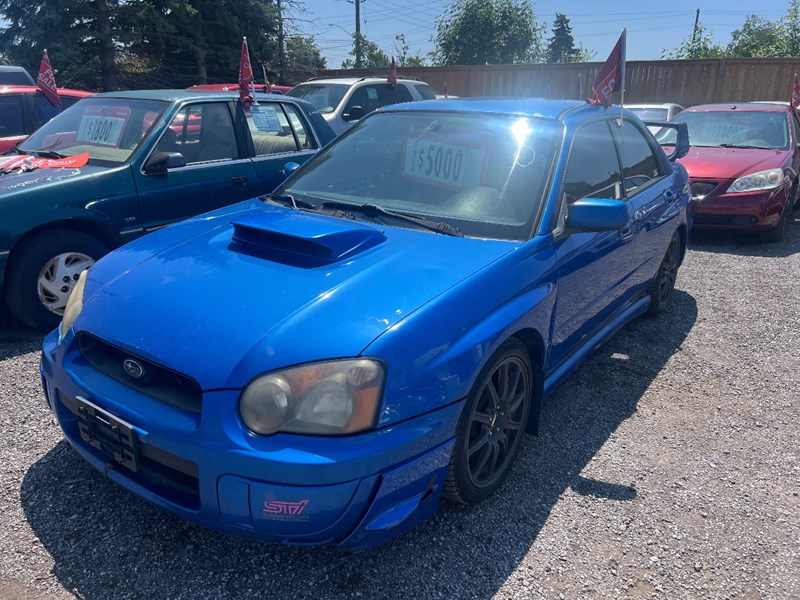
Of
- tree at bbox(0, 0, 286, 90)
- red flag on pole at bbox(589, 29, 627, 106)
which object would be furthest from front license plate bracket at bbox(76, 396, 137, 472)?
tree at bbox(0, 0, 286, 90)

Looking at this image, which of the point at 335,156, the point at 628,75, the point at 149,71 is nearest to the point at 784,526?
the point at 335,156

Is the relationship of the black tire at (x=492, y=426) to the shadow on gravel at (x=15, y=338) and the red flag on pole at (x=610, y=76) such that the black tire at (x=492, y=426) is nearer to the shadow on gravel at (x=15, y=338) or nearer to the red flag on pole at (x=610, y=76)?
the red flag on pole at (x=610, y=76)

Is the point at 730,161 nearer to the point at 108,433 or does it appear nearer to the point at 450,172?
the point at 450,172

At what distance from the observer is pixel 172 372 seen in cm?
204

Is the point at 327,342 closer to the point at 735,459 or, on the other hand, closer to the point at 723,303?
the point at 735,459

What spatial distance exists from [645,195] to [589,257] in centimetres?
112

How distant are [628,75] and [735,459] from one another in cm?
1725

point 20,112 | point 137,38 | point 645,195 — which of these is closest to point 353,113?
point 20,112

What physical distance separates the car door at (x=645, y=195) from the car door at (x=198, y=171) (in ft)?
10.0

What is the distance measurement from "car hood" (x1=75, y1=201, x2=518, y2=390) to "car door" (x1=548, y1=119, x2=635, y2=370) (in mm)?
501

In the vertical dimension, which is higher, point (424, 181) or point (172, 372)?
point (424, 181)

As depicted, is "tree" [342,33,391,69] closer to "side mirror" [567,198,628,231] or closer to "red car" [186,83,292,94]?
"red car" [186,83,292,94]

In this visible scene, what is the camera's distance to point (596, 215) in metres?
2.75

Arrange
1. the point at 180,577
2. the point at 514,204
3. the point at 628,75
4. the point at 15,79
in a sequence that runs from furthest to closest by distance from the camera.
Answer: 1. the point at 628,75
2. the point at 15,79
3. the point at 514,204
4. the point at 180,577
